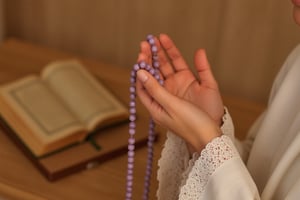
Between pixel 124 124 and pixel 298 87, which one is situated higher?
pixel 298 87

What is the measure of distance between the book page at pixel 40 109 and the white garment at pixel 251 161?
0.22 m

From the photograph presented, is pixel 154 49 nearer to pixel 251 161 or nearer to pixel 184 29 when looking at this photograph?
pixel 251 161

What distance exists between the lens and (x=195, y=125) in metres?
0.78

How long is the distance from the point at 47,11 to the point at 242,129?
0.54m

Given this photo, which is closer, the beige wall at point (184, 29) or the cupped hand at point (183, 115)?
the cupped hand at point (183, 115)

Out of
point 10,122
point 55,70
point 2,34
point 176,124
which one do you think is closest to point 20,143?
point 10,122

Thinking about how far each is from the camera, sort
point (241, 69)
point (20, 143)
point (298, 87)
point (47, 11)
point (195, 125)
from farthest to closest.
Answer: point (47, 11) → point (241, 69) → point (20, 143) → point (298, 87) → point (195, 125)

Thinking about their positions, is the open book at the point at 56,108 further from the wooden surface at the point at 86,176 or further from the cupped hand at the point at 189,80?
the cupped hand at the point at 189,80

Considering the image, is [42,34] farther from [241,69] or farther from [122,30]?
[241,69]

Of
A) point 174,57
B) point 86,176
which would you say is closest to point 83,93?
point 86,176

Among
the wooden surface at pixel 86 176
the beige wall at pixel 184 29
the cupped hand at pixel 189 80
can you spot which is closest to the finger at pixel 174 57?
the cupped hand at pixel 189 80

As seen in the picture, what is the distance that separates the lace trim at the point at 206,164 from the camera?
758 millimetres

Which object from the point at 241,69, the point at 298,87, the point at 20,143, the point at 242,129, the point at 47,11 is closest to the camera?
the point at 298,87

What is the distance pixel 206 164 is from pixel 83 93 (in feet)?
1.36
